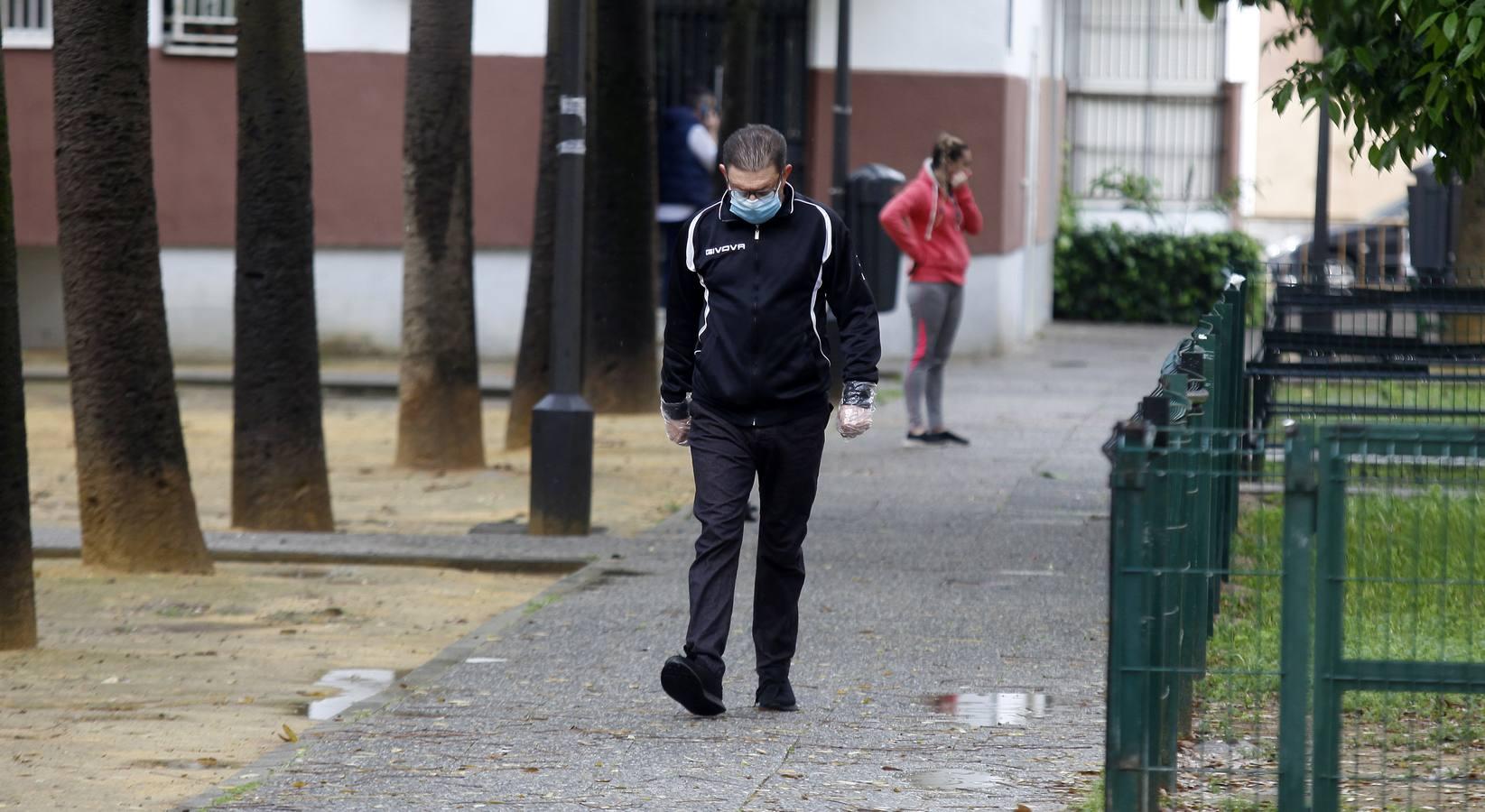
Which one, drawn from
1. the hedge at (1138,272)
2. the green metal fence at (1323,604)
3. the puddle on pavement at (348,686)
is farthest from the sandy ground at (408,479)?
the hedge at (1138,272)

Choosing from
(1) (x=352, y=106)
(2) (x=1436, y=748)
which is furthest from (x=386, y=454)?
(2) (x=1436, y=748)

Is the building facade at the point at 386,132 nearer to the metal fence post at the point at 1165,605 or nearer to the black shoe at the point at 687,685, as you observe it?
the black shoe at the point at 687,685

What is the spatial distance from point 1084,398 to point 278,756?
12.6 metres

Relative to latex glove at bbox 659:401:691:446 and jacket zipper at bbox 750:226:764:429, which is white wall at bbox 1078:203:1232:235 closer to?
Result: latex glove at bbox 659:401:691:446

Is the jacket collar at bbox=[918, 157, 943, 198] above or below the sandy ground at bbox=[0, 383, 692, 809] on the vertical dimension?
above

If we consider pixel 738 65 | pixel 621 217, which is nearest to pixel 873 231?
pixel 738 65

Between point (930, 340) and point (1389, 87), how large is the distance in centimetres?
646

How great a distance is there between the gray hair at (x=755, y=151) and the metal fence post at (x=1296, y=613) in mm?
2282

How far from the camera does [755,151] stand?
248 inches

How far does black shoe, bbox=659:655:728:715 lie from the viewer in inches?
249

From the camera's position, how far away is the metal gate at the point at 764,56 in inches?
838

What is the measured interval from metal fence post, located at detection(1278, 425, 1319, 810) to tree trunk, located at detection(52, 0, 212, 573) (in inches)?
231

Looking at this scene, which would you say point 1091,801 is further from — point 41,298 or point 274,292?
point 41,298

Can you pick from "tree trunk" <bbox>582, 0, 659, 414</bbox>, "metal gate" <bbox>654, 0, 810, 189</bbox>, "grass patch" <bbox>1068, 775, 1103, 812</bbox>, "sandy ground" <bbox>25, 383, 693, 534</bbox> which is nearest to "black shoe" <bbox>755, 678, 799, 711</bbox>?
"grass patch" <bbox>1068, 775, 1103, 812</bbox>
